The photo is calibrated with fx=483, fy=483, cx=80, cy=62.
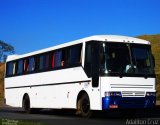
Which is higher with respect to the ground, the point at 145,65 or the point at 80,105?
the point at 145,65

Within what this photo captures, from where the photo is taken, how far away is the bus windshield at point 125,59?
19578 millimetres

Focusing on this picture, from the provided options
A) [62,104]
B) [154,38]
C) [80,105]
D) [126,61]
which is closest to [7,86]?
[62,104]

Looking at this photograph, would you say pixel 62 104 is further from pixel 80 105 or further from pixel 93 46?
pixel 93 46

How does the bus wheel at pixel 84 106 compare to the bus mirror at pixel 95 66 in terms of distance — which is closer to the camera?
the bus mirror at pixel 95 66

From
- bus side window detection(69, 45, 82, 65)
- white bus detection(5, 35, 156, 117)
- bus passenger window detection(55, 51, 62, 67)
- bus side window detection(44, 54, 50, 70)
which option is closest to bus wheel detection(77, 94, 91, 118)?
white bus detection(5, 35, 156, 117)

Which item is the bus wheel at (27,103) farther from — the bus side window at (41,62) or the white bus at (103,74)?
the white bus at (103,74)

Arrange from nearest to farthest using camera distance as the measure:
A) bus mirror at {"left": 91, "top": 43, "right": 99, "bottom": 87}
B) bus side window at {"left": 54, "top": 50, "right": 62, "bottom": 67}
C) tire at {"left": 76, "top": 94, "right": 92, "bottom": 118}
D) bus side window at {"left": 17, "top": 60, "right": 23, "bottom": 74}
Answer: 1. bus mirror at {"left": 91, "top": 43, "right": 99, "bottom": 87}
2. tire at {"left": 76, "top": 94, "right": 92, "bottom": 118}
3. bus side window at {"left": 54, "top": 50, "right": 62, "bottom": 67}
4. bus side window at {"left": 17, "top": 60, "right": 23, "bottom": 74}

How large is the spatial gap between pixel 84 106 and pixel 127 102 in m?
2.11

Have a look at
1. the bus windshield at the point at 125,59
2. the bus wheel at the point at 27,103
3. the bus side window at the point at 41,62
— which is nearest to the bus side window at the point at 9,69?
the bus wheel at the point at 27,103

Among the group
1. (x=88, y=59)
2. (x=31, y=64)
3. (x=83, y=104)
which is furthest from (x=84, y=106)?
(x=31, y=64)

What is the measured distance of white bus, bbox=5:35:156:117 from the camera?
19.5 metres

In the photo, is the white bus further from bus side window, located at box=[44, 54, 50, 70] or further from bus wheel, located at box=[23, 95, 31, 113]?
bus wheel, located at box=[23, 95, 31, 113]

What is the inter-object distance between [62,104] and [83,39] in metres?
3.79

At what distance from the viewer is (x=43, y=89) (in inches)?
1008
